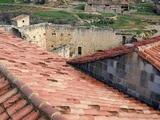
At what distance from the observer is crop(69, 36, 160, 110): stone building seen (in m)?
6.96

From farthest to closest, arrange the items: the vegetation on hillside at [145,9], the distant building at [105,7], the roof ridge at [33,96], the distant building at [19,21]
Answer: the vegetation on hillside at [145,9], the distant building at [105,7], the distant building at [19,21], the roof ridge at [33,96]

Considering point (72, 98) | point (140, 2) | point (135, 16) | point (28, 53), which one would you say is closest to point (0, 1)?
point (135, 16)

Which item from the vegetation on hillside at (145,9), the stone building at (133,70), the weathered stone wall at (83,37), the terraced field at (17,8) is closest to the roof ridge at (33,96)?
the stone building at (133,70)

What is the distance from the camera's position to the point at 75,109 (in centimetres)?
491

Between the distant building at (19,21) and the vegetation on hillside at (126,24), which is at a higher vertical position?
the distant building at (19,21)

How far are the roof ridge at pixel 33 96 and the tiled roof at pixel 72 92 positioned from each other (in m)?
0.05

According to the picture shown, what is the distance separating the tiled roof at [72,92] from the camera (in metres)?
4.99

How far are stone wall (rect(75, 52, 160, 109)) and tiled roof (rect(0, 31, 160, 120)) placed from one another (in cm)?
22

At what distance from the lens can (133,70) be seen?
7.34m

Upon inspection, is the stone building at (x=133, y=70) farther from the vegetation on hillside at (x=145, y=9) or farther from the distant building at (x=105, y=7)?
the vegetation on hillside at (x=145, y=9)

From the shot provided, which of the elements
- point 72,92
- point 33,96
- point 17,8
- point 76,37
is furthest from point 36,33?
point 17,8

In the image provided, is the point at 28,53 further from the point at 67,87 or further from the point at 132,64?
the point at 132,64

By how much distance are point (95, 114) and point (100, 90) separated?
2230 millimetres

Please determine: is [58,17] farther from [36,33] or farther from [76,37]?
[36,33]
